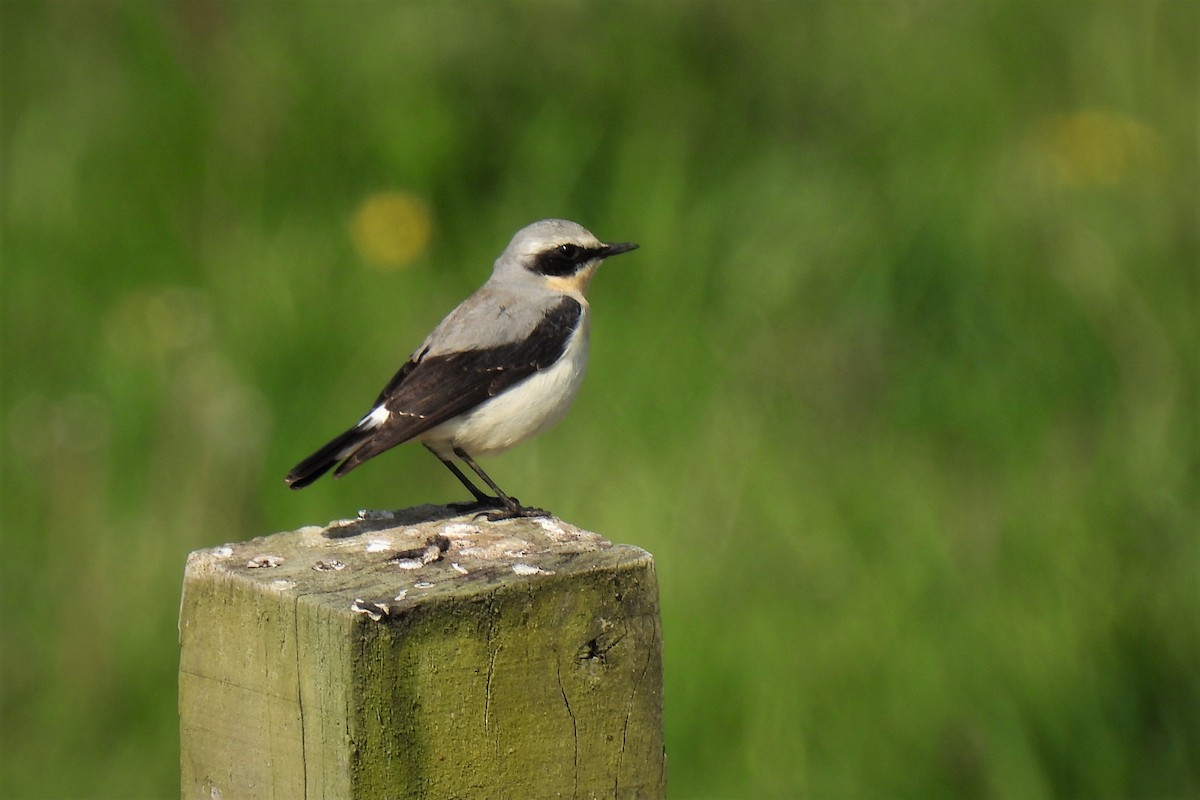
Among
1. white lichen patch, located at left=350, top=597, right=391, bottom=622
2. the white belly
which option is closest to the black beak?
the white belly

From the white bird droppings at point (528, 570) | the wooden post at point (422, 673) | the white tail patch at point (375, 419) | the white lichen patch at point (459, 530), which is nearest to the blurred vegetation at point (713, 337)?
the white tail patch at point (375, 419)

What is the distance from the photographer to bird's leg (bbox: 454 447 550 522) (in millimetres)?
3297

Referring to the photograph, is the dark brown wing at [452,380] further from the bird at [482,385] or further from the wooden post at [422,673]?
the wooden post at [422,673]

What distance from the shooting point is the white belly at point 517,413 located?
4.42m

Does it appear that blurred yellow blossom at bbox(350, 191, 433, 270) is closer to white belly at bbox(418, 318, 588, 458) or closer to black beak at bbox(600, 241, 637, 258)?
black beak at bbox(600, 241, 637, 258)

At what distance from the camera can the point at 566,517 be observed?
19.5ft

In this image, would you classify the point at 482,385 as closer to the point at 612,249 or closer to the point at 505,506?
the point at 505,506

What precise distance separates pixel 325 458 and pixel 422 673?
5.46 ft

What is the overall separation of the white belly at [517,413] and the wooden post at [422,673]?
1587 millimetres

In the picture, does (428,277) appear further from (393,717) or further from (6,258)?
(393,717)

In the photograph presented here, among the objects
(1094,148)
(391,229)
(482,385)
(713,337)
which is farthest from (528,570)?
(1094,148)

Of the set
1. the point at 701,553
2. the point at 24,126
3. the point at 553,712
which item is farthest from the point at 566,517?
the point at 24,126

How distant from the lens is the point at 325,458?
4.04 meters

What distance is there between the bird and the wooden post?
135 centimetres
